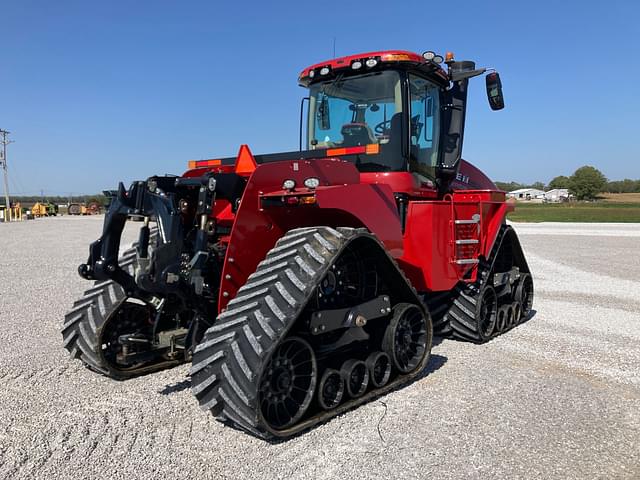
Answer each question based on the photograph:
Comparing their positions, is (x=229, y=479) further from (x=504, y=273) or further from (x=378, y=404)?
(x=504, y=273)

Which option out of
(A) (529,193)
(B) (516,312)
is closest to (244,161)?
(B) (516,312)

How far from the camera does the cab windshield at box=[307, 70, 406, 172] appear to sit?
561cm

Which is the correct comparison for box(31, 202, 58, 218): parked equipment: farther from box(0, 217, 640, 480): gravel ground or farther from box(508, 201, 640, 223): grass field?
box(0, 217, 640, 480): gravel ground

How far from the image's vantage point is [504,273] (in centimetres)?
726

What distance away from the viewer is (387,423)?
4.05m

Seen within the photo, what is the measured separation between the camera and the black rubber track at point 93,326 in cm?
464

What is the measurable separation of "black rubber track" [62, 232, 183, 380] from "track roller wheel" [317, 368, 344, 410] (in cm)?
190

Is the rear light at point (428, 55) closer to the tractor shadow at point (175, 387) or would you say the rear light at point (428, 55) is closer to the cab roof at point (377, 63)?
the cab roof at point (377, 63)

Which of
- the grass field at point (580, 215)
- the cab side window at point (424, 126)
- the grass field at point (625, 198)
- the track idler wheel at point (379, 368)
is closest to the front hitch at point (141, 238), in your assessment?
the track idler wheel at point (379, 368)

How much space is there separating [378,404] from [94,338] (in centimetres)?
245

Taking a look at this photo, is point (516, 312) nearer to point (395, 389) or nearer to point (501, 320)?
point (501, 320)

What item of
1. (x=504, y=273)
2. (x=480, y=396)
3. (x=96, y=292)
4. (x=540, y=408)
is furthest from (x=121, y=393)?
(x=504, y=273)

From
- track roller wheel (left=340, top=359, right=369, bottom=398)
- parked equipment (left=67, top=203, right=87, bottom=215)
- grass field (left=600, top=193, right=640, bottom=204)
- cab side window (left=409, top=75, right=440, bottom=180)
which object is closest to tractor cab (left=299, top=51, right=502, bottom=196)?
cab side window (left=409, top=75, right=440, bottom=180)

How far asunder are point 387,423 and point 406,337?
3.53 feet
